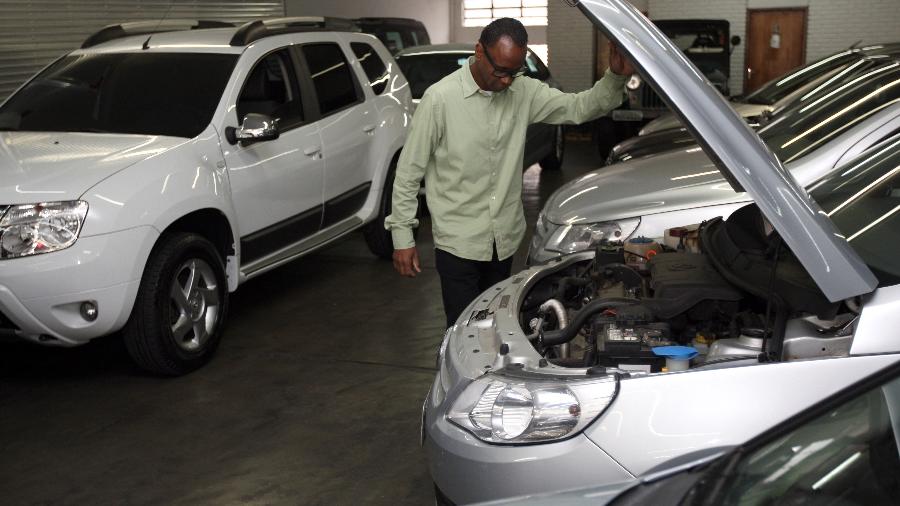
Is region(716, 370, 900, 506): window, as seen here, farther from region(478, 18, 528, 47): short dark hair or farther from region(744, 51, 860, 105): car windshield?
region(744, 51, 860, 105): car windshield

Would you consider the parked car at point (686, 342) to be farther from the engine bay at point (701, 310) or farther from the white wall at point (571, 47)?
the white wall at point (571, 47)

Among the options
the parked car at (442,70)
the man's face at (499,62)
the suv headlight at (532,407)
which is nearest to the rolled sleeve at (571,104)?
the man's face at (499,62)

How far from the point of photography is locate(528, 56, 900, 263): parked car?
4953 millimetres

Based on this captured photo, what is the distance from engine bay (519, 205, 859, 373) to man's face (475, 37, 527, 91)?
2.54 ft

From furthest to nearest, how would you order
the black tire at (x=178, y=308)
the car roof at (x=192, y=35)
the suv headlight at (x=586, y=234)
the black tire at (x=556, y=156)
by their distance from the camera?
the black tire at (x=556, y=156)
the car roof at (x=192, y=35)
the black tire at (x=178, y=308)
the suv headlight at (x=586, y=234)

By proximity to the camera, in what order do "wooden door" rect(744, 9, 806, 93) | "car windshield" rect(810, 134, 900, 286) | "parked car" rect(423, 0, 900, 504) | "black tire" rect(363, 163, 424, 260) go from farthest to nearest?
1. "wooden door" rect(744, 9, 806, 93)
2. "black tire" rect(363, 163, 424, 260)
3. "car windshield" rect(810, 134, 900, 286)
4. "parked car" rect(423, 0, 900, 504)

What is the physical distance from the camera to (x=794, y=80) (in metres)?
9.37

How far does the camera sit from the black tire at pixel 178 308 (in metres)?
5.29

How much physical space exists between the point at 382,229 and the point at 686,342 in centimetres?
494

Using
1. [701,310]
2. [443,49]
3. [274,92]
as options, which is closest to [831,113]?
[701,310]

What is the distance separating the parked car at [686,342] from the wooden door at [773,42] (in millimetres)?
14828

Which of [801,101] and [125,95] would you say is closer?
[125,95]

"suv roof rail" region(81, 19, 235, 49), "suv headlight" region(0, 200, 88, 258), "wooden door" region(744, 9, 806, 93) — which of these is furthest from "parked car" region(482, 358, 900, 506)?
"wooden door" region(744, 9, 806, 93)

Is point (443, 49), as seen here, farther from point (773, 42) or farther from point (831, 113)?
point (773, 42)
